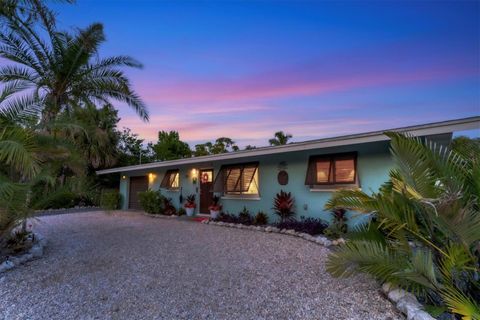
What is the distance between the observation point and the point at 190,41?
379 inches

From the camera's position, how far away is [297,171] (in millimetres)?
9312

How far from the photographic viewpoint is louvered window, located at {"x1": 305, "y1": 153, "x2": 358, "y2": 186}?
Result: 26.5 ft

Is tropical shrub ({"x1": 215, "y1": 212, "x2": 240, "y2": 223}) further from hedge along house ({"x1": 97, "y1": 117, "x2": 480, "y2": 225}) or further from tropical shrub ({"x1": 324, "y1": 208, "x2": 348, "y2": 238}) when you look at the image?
tropical shrub ({"x1": 324, "y1": 208, "x2": 348, "y2": 238})

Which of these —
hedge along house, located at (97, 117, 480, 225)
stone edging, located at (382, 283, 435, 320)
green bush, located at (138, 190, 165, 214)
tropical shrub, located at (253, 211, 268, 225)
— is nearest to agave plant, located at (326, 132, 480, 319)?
stone edging, located at (382, 283, 435, 320)

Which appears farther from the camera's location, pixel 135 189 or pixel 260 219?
pixel 135 189

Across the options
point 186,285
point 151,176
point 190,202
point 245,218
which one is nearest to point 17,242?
point 186,285

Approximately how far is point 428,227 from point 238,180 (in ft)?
25.6

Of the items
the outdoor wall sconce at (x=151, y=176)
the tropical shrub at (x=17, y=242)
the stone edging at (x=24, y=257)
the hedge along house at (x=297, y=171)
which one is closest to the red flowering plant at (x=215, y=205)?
the hedge along house at (x=297, y=171)

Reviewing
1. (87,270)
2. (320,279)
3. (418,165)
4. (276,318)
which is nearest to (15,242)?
(87,270)

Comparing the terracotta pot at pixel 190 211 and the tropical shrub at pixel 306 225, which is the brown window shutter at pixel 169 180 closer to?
the terracotta pot at pixel 190 211

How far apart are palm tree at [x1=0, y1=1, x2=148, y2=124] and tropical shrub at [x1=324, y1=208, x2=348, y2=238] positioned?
312 inches

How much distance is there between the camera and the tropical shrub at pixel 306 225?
7.81 m

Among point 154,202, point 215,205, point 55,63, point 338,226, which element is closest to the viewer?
point 338,226

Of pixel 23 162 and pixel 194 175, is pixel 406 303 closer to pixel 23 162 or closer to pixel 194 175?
pixel 23 162
